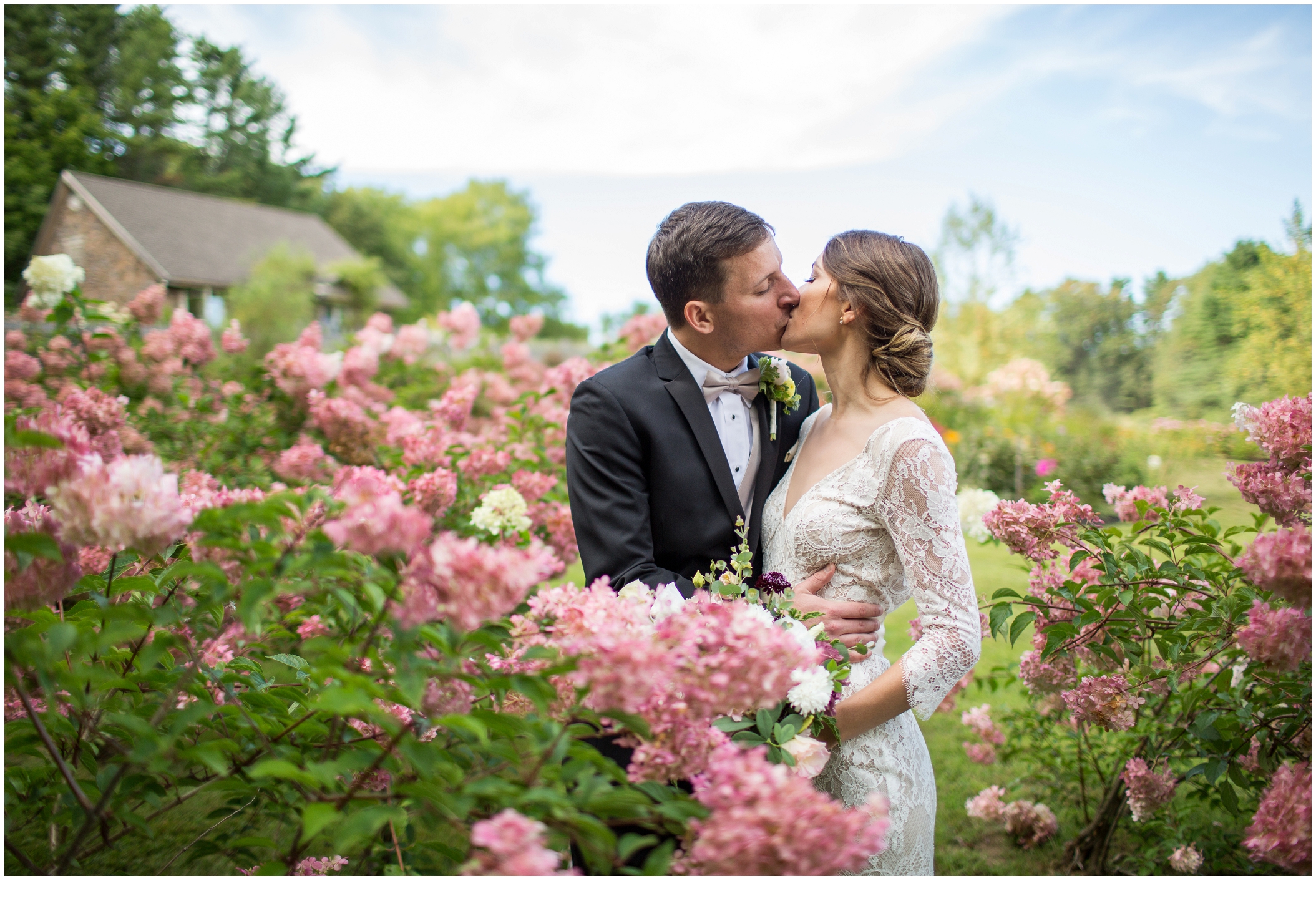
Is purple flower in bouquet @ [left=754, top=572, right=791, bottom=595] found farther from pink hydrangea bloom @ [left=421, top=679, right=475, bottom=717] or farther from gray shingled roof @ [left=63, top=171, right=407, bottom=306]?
gray shingled roof @ [left=63, top=171, right=407, bottom=306]

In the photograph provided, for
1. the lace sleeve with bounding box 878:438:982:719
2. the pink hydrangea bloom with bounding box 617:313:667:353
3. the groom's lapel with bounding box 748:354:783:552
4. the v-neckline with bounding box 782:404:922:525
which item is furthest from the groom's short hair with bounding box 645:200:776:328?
the pink hydrangea bloom with bounding box 617:313:667:353

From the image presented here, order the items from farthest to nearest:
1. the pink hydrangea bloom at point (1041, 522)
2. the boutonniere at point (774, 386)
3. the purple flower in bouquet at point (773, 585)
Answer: the boutonniere at point (774, 386) < the pink hydrangea bloom at point (1041, 522) < the purple flower in bouquet at point (773, 585)

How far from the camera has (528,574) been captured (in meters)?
0.96

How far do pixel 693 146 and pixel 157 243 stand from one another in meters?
18.7

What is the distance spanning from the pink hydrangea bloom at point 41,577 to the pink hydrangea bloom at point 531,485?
2.42 metres

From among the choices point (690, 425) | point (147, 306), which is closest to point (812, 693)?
point (690, 425)

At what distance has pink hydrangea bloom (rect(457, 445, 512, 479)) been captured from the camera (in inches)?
147

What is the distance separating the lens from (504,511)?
131 inches

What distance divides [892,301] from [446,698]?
1792mm

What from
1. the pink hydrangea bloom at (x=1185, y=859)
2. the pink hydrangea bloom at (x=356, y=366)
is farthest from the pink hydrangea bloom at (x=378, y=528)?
the pink hydrangea bloom at (x=356, y=366)

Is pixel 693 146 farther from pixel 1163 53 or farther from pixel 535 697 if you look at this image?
pixel 535 697

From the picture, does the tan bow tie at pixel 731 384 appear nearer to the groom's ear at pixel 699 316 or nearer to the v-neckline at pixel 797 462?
the groom's ear at pixel 699 316

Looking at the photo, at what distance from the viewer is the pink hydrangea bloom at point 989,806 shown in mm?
3469

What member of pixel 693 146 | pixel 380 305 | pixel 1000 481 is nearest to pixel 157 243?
pixel 380 305
